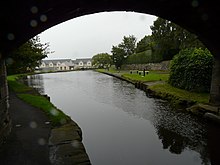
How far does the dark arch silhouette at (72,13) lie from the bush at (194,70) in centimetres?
555

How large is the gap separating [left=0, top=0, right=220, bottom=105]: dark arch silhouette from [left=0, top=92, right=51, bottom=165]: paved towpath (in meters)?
2.64

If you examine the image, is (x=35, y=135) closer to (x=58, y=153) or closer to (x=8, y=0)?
(x=58, y=153)

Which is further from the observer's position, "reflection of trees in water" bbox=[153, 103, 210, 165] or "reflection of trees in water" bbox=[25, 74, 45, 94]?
"reflection of trees in water" bbox=[25, 74, 45, 94]

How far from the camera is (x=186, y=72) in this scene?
16.9 metres

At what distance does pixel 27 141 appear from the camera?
6.21 m

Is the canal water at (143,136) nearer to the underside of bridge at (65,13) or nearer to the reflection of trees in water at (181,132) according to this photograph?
the reflection of trees in water at (181,132)

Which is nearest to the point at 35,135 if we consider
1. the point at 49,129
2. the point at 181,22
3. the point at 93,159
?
the point at 49,129

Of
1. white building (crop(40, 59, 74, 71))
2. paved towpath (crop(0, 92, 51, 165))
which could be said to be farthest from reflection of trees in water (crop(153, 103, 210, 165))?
white building (crop(40, 59, 74, 71))

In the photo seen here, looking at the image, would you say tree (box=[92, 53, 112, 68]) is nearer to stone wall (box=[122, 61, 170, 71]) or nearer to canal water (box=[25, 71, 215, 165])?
stone wall (box=[122, 61, 170, 71])

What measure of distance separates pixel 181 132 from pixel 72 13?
22.1 feet

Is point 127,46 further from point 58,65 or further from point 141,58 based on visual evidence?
point 58,65

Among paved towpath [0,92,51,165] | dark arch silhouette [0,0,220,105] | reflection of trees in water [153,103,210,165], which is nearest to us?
dark arch silhouette [0,0,220,105]

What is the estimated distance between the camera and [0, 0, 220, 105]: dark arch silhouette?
4.91 metres

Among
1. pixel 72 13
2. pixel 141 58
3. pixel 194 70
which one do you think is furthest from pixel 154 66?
pixel 72 13
